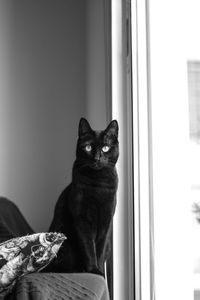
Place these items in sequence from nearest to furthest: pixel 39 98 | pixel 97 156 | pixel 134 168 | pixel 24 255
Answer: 1. pixel 24 255
2. pixel 97 156
3. pixel 134 168
4. pixel 39 98

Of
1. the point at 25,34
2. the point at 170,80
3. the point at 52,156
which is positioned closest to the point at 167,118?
the point at 170,80

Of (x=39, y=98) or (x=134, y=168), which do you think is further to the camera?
(x=39, y=98)

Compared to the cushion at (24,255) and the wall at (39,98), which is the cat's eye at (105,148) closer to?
the cushion at (24,255)

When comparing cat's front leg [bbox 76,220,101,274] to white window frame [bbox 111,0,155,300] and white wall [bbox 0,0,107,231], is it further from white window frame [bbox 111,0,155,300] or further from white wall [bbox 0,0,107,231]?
white wall [bbox 0,0,107,231]

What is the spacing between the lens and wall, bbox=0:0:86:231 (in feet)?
7.13

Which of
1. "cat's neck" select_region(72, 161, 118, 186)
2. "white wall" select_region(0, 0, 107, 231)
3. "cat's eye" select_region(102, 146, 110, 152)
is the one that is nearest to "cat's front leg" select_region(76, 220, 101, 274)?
"cat's neck" select_region(72, 161, 118, 186)

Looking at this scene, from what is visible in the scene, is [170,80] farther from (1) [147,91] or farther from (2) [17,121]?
(2) [17,121]

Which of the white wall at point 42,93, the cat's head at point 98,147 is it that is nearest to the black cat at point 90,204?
the cat's head at point 98,147

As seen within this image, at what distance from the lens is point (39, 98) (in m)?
2.24

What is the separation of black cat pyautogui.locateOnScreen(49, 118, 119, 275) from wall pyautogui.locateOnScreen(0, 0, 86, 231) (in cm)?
86

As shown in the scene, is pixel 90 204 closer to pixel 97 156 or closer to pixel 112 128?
pixel 97 156

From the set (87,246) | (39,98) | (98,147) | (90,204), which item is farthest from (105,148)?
(39,98)

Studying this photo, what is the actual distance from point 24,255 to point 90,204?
0.28 metres

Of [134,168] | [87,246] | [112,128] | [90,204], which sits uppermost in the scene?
[112,128]
